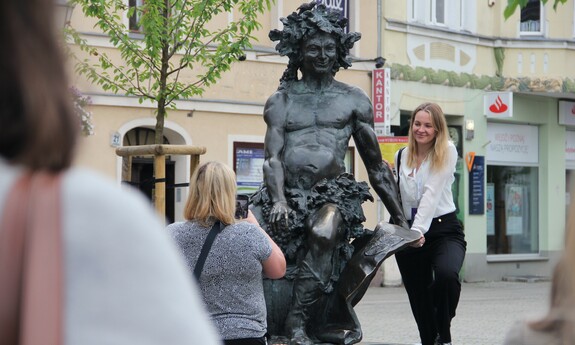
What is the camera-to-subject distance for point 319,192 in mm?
8023

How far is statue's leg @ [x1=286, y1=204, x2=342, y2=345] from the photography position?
308 inches

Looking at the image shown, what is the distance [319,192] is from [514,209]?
20.4 meters

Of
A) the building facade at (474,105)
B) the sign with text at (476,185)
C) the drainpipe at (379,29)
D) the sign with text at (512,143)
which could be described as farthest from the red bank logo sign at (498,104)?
the drainpipe at (379,29)

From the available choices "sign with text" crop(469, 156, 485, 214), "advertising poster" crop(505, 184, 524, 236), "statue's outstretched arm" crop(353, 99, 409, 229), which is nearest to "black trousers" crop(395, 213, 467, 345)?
"statue's outstretched arm" crop(353, 99, 409, 229)

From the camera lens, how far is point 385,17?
2481 centimetres

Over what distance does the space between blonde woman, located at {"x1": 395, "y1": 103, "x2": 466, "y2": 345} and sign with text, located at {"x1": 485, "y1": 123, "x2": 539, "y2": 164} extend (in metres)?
17.8

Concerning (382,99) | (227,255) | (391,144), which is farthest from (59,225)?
(382,99)

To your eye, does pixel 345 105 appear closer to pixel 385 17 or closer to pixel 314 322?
pixel 314 322

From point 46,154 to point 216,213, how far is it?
4.40m

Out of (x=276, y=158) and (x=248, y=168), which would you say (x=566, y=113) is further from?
(x=276, y=158)

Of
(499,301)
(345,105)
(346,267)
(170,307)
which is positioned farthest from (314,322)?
(499,301)

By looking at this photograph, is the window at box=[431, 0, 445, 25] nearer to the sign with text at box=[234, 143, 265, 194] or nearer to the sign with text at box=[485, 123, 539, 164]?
the sign with text at box=[485, 123, 539, 164]

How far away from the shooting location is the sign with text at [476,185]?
26.2 m

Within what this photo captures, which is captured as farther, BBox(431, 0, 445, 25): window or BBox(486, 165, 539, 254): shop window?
BBox(486, 165, 539, 254): shop window
